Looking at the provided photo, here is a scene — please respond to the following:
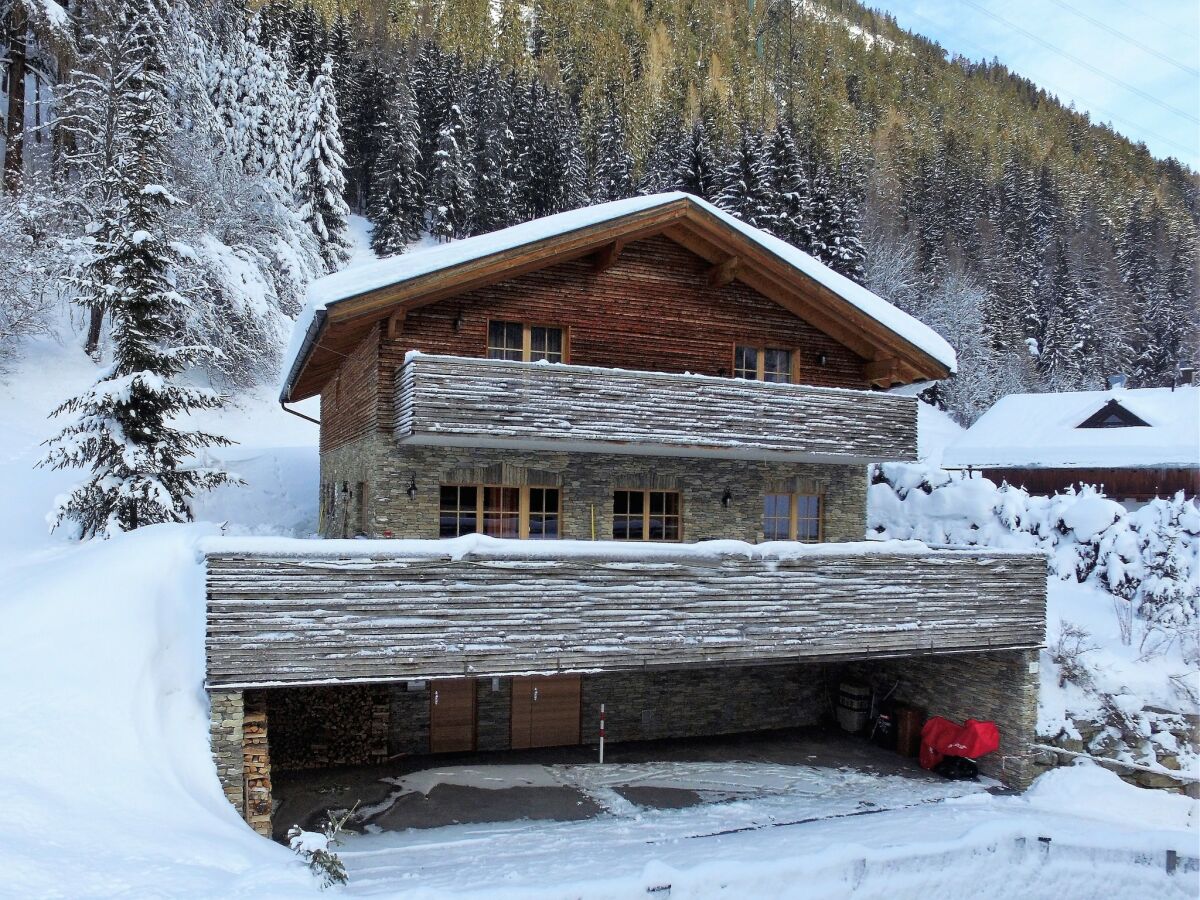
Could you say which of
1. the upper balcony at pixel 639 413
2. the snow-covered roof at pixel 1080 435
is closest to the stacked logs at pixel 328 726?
the upper balcony at pixel 639 413

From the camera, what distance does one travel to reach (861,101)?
319 feet

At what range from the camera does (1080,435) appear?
3209 cm

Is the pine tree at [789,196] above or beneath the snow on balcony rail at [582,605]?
above

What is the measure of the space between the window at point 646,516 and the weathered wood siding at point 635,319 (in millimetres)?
2509

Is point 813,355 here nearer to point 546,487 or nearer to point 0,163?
point 546,487

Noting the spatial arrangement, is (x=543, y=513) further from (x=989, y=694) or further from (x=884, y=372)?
(x=989, y=694)

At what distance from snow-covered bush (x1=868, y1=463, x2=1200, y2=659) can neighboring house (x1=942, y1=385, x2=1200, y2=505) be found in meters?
11.6

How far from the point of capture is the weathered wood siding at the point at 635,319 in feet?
44.4

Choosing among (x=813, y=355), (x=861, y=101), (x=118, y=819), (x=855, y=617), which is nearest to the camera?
(x=118, y=819)

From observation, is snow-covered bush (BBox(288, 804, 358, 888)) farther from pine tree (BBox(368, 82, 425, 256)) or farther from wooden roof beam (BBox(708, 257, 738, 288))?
pine tree (BBox(368, 82, 425, 256))

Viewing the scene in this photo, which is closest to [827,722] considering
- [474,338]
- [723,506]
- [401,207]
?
[723,506]

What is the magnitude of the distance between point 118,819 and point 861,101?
→ 10854cm

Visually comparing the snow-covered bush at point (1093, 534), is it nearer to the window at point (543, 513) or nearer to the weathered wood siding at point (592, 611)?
the weathered wood siding at point (592, 611)

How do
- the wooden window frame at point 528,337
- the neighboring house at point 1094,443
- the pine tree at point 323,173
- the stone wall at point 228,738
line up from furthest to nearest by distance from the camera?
the pine tree at point 323,173, the neighboring house at point 1094,443, the wooden window frame at point 528,337, the stone wall at point 228,738
